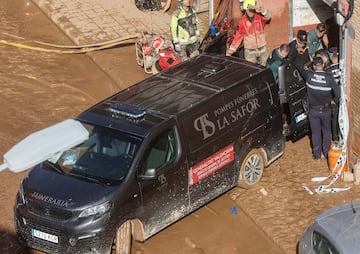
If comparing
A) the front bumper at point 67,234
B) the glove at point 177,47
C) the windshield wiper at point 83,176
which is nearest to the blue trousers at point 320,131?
the glove at point 177,47

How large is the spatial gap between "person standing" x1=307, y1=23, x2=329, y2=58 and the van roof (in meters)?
2.22

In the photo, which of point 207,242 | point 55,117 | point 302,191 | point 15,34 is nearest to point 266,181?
point 302,191

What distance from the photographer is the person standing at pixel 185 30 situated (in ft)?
57.0

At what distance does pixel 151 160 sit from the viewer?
12516 mm

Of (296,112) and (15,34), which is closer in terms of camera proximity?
(296,112)

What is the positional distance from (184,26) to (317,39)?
2.73 m

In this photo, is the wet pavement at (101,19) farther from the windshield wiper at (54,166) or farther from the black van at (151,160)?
the windshield wiper at (54,166)

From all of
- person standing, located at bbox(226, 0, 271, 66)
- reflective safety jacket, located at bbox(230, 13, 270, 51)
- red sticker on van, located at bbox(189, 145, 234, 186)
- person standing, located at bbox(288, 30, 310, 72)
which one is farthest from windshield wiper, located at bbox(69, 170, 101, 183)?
reflective safety jacket, located at bbox(230, 13, 270, 51)

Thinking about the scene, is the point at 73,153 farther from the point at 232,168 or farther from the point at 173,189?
the point at 232,168

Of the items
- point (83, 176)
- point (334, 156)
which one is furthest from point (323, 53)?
point (83, 176)

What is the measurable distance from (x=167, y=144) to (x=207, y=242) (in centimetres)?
163

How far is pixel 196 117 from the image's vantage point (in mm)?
13117

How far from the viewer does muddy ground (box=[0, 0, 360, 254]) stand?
13.1 metres

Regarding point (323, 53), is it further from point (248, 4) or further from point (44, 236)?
point (44, 236)
